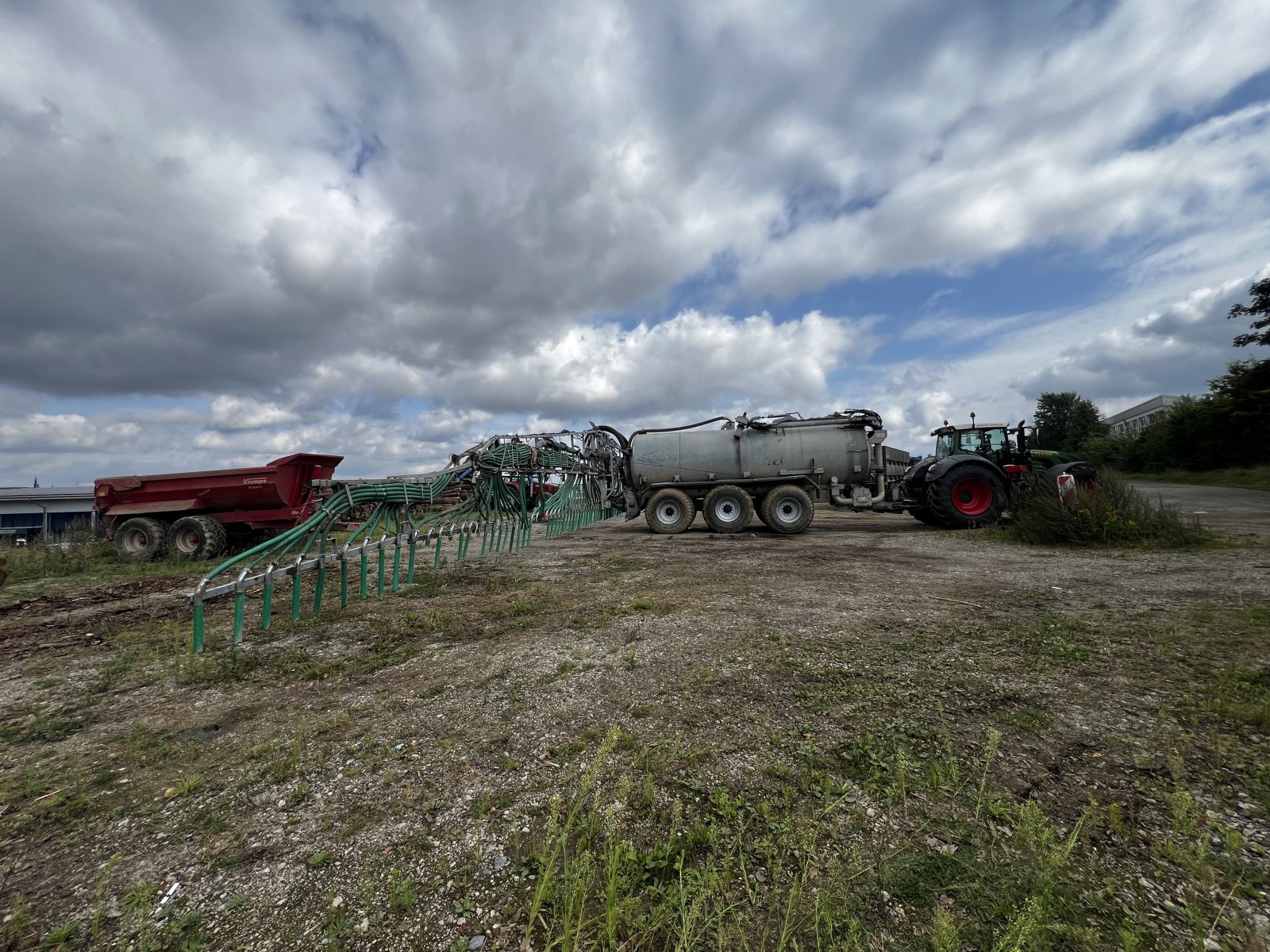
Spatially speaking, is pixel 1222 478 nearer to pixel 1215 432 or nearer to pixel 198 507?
pixel 1215 432

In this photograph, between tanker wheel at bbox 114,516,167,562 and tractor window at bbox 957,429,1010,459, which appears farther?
tractor window at bbox 957,429,1010,459

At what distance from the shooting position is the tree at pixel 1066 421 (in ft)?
168

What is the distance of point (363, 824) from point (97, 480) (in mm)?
11613

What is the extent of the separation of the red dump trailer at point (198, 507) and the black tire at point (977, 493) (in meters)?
12.1

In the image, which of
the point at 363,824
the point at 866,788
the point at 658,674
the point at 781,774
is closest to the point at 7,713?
the point at 363,824

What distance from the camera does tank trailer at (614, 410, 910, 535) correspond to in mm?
11312

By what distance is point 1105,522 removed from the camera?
8.37 metres

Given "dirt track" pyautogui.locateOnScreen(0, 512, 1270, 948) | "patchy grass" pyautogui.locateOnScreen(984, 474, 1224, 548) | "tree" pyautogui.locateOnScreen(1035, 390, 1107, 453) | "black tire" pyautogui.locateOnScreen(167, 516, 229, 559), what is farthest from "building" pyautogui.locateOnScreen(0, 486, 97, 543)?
"tree" pyautogui.locateOnScreen(1035, 390, 1107, 453)

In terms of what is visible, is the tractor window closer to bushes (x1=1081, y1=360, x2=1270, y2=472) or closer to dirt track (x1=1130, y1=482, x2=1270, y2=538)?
dirt track (x1=1130, y1=482, x2=1270, y2=538)

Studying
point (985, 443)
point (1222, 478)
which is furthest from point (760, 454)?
point (1222, 478)

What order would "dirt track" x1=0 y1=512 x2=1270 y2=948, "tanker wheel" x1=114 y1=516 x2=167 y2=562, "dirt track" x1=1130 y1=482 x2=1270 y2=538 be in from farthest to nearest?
"dirt track" x1=1130 y1=482 x2=1270 y2=538 < "tanker wheel" x1=114 y1=516 x2=167 y2=562 < "dirt track" x1=0 y1=512 x2=1270 y2=948

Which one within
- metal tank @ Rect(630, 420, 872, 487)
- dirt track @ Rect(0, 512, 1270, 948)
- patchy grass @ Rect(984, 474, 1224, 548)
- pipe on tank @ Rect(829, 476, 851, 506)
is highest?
metal tank @ Rect(630, 420, 872, 487)

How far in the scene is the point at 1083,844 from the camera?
1.88m

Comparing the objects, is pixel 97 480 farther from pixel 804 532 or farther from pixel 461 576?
pixel 804 532
